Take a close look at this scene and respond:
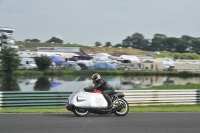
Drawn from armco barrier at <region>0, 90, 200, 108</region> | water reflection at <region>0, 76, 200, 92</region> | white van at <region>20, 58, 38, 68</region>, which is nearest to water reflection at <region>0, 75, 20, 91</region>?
water reflection at <region>0, 76, 200, 92</region>

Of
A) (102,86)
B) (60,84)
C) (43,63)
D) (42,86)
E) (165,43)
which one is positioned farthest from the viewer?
(165,43)

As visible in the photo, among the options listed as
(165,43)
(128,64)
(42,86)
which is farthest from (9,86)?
(165,43)

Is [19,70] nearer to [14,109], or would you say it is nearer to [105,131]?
[14,109]

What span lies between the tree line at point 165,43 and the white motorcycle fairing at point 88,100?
103696 millimetres

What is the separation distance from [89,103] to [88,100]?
109mm

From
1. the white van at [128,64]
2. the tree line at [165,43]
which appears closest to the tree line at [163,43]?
the tree line at [165,43]

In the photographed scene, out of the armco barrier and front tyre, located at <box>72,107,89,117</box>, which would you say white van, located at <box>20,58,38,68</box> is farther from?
→ front tyre, located at <box>72,107,89,117</box>

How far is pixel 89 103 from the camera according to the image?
13227 mm

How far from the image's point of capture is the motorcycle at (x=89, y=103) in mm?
13164

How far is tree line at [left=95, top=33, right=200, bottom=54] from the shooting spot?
391ft

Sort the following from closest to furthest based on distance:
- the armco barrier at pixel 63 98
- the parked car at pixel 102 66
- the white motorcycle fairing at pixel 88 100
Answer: the white motorcycle fairing at pixel 88 100 → the armco barrier at pixel 63 98 → the parked car at pixel 102 66

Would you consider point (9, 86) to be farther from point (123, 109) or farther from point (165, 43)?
point (165, 43)

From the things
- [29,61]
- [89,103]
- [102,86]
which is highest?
[29,61]

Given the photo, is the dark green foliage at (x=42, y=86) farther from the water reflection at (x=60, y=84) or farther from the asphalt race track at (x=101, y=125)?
the asphalt race track at (x=101, y=125)
